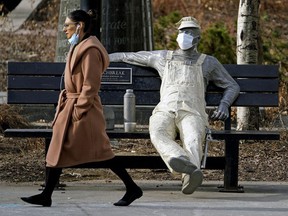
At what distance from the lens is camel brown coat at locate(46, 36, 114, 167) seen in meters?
8.41

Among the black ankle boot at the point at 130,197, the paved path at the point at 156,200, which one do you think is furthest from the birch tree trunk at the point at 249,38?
the black ankle boot at the point at 130,197

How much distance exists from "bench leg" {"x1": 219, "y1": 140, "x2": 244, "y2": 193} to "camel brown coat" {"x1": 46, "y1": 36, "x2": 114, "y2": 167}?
1435 millimetres

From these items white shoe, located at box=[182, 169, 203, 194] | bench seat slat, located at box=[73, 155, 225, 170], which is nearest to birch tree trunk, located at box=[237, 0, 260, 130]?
bench seat slat, located at box=[73, 155, 225, 170]

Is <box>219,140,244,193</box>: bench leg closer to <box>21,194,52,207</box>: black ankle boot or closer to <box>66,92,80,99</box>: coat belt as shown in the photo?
<box>66,92,80,99</box>: coat belt

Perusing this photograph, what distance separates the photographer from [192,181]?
8594 millimetres

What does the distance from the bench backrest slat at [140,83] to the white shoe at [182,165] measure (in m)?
1.37

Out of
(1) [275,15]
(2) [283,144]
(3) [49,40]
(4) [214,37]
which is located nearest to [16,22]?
(3) [49,40]

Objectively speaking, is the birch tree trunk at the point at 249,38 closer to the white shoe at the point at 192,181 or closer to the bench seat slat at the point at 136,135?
the bench seat slat at the point at 136,135

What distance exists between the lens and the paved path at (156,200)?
27.5ft

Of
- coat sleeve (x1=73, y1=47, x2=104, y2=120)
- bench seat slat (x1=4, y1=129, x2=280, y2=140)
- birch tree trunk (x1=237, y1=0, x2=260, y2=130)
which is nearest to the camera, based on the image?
coat sleeve (x1=73, y1=47, x2=104, y2=120)

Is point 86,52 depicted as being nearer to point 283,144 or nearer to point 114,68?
point 114,68

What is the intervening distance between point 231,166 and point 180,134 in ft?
2.01

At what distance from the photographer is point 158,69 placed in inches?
384

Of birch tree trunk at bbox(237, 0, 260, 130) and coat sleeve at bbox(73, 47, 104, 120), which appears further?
birch tree trunk at bbox(237, 0, 260, 130)
